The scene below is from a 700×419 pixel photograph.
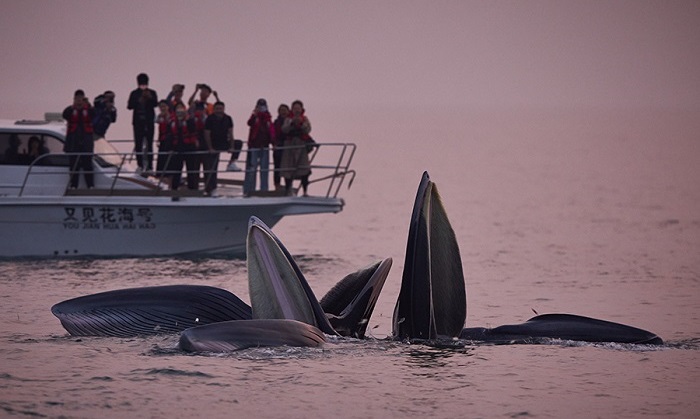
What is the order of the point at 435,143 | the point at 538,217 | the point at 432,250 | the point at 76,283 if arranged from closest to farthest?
the point at 432,250, the point at 76,283, the point at 538,217, the point at 435,143

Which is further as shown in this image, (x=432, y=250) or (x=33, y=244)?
(x=33, y=244)

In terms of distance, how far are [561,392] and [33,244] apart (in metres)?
16.3

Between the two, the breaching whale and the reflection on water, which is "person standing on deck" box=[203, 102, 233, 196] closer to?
the breaching whale

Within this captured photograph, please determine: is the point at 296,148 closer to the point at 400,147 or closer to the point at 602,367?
the point at 602,367

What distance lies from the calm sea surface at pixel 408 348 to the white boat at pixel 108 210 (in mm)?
690

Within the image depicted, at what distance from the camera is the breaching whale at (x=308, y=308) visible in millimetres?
18375

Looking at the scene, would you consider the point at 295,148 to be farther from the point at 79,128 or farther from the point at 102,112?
the point at 79,128

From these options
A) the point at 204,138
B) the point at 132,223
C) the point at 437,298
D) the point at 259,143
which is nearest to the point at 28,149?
the point at 132,223

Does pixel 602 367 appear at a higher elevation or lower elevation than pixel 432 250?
lower

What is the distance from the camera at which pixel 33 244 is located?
3148 cm

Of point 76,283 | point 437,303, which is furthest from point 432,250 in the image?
point 76,283

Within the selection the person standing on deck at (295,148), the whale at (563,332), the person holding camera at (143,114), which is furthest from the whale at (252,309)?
the person holding camera at (143,114)

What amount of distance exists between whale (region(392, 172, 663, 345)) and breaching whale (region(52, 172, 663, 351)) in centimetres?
1

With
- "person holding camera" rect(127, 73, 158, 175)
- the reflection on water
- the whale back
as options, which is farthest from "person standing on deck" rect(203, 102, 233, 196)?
the reflection on water
